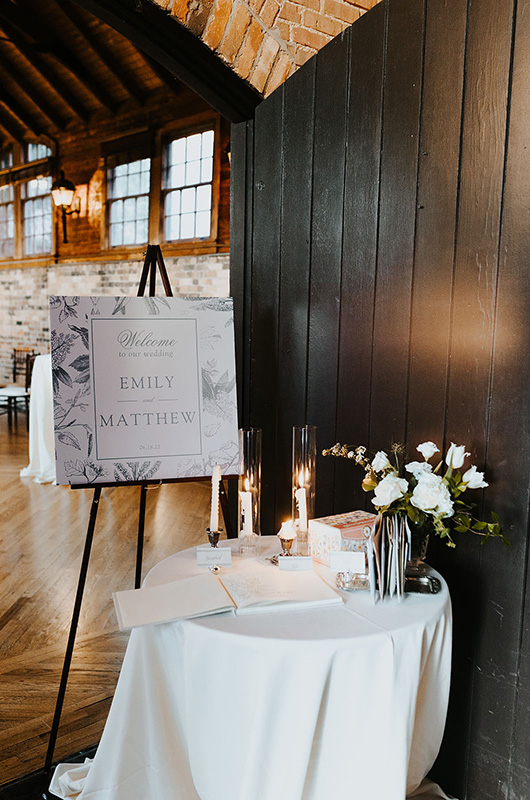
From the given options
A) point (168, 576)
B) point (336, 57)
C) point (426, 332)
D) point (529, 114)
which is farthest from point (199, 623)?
point (336, 57)

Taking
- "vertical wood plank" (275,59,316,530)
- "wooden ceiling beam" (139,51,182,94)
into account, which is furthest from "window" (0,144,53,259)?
"vertical wood plank" (275,59,316,530)

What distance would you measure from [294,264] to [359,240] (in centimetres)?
33

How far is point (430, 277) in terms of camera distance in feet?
6.30

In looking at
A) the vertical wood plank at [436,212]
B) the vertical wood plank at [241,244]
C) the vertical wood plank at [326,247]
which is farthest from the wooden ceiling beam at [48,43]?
the vertical wood plank at [436,212]

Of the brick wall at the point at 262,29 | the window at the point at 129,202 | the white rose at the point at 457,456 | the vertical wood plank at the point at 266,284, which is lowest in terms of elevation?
the white rose at the point at 457,456

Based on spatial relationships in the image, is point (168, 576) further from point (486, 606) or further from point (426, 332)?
point (426, 332)

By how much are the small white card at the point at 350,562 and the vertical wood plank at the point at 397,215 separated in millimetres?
506

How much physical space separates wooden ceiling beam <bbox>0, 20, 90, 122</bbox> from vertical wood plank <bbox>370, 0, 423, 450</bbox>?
280 inches

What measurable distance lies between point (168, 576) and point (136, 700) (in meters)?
0.31

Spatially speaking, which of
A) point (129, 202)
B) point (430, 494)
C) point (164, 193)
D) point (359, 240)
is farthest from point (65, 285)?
point (430, 494)

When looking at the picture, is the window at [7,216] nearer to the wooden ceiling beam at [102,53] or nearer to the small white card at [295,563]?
the wooden ceiling beam at [102,53]

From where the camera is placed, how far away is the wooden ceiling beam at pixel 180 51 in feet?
6.70

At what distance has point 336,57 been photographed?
7.17 feet

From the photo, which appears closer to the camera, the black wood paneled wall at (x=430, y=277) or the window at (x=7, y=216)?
the black wood paneled wall at (x=430, y=277)
